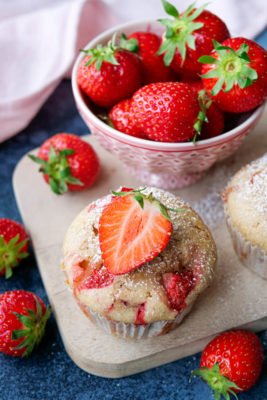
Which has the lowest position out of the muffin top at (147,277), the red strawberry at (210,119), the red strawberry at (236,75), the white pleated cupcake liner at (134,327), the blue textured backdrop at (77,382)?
the blue textured backdrop at (77,382)

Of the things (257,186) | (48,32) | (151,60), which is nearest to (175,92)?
(151,60)

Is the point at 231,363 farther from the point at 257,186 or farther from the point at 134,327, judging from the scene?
the point at 257,186

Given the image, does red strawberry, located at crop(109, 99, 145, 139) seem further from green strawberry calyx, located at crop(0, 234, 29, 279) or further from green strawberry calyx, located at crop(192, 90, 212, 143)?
green strawberry calyx, located at crop(0, 234, 29, 279)

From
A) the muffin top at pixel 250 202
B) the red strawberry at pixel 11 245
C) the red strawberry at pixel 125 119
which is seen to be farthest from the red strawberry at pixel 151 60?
the red strawberry at pixel 11 245

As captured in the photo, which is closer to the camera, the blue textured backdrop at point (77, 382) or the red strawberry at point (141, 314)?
the red strawberry at point (141, 314)

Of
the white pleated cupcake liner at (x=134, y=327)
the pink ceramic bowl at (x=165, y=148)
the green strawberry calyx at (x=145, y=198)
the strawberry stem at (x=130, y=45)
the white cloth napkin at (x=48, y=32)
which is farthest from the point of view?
the white cloth napkin at (x=48, y=32)

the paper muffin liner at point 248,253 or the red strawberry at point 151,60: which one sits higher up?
the red strawberry at point 151,60

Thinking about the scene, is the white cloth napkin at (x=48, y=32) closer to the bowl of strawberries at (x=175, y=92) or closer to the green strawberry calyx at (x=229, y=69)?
the bowl of strawberries at (x=175, y=92)

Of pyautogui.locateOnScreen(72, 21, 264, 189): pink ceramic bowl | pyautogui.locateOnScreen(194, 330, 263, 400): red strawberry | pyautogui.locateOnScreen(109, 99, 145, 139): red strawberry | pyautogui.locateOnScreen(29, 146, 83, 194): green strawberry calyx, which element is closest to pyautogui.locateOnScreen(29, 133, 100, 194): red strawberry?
pyautogui.locateOnScreen(29, 146, 83, 194): green strawberry calyx
